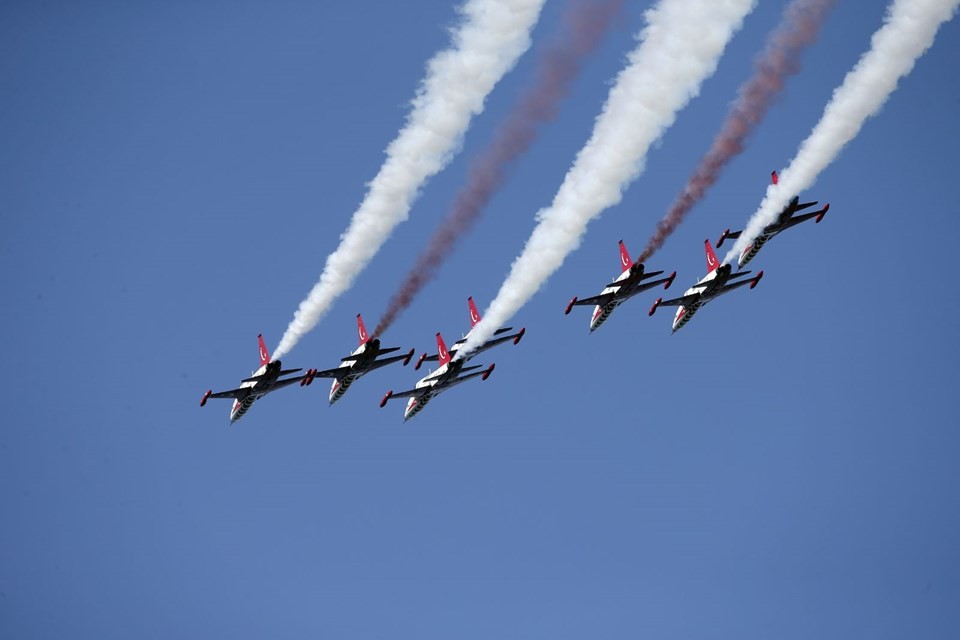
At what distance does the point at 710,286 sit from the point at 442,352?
885cm

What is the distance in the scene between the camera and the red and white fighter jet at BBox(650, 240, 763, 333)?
63188mm

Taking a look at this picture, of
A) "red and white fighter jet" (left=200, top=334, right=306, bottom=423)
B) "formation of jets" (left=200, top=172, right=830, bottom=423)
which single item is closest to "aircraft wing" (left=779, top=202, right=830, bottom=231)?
"formation of jets" (left=200, top=172, right=830, bottom=423)

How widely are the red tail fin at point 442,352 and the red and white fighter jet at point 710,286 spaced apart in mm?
6714

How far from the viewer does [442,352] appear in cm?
6481

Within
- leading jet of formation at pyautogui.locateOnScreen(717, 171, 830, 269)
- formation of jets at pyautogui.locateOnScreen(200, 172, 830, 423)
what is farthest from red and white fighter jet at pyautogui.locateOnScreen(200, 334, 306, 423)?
leading jet of formation at pyautogui.locateOnScreen(717, 171, 830, 269)

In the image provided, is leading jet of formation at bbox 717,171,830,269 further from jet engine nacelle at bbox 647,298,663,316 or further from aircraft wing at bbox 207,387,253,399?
aircraft wing at bbox 207,387,253,399

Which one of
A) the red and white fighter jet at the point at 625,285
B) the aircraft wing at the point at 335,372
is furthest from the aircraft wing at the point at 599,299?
the aircraft wing at the point at 335,372

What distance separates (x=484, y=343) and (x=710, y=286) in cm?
752

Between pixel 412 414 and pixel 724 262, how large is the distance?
12.2 metres

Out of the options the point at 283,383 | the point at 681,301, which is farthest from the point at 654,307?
the point at 283,383

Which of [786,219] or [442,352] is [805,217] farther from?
[442,352]

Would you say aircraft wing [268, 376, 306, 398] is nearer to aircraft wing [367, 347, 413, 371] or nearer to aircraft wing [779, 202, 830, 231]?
aircraft wing [367, 347, 413, 371]

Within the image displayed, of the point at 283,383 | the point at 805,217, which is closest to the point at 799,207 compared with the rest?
the point at 805,217

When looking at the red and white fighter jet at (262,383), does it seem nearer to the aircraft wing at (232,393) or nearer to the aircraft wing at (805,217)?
the aircraft wing at (232,393)
